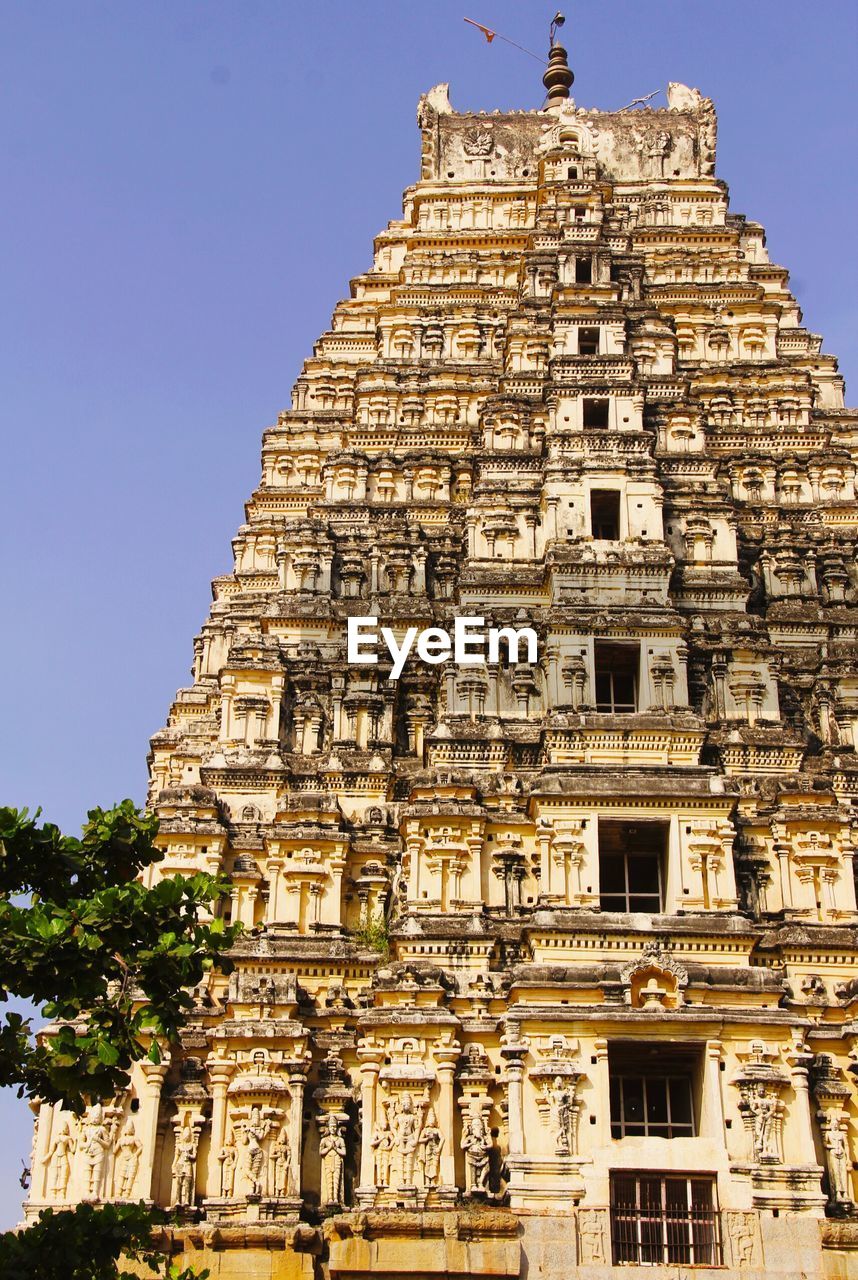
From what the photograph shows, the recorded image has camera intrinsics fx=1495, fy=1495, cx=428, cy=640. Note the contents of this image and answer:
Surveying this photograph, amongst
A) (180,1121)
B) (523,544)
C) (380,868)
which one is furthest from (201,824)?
(523,544)

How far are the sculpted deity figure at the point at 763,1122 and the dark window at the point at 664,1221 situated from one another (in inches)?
37.0

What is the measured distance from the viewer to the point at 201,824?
29906mm

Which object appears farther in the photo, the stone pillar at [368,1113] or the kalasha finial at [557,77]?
the kalasha finial at [557,77]

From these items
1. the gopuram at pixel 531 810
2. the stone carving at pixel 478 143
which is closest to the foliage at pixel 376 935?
the gopuram at pixel 531 810

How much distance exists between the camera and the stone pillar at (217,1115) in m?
25.1

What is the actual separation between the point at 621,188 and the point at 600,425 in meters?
16.8

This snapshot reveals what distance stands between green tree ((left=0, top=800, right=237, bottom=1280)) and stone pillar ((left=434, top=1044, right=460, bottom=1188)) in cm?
805

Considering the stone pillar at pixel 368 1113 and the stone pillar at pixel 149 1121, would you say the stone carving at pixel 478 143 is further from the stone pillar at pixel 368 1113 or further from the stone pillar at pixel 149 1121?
the stone pillar at pixel 149 1121

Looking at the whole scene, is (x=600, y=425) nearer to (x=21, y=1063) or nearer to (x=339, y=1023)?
(x=339, y=1023)

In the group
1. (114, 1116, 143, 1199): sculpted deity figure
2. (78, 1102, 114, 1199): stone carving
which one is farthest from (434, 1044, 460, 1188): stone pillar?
(78, 1102, 114, 1199): stone carving

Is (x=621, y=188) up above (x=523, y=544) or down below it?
above

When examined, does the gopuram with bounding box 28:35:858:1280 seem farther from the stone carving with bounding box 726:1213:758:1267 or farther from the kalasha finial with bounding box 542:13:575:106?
the kalasha finial with bounding box 542:13:575:106

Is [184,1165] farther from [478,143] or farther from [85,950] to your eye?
[478,143]

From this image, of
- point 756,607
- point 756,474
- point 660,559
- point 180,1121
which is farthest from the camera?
point 756,474
